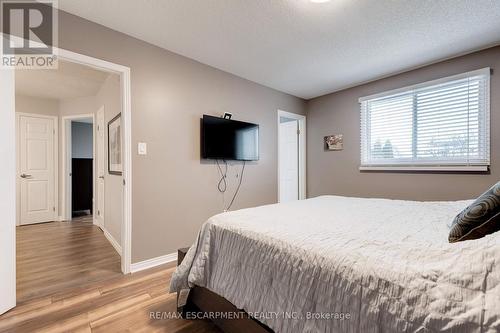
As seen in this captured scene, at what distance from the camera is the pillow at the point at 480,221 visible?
90 centimetres

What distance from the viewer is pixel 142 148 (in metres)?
2.46

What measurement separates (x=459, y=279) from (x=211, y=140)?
2.64 metres

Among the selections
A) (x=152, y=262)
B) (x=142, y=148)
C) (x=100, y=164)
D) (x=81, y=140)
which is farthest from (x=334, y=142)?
(x=81, y=140)

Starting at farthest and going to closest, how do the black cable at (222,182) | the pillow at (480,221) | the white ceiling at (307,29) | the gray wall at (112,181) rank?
the black cable at (222,182)
the gray wall at (112,181)
the white ceiling at (307,29)
the pillow at (480,221)

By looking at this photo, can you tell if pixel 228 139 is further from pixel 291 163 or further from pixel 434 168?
pixel 434 168

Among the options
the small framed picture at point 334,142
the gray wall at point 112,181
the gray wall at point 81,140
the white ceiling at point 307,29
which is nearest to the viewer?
the white ceiling at point 307,29

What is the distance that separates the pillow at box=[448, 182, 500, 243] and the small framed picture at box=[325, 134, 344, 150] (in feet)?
9.62

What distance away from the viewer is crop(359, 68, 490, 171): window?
260cm

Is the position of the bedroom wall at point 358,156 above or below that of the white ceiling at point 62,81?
below

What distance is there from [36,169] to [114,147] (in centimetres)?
259

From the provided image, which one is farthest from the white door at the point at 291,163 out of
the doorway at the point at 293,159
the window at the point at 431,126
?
the window at the point at 431,126

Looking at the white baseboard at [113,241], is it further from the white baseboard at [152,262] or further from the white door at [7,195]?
the white door at [7,195]

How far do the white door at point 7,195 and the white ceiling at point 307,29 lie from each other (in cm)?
87

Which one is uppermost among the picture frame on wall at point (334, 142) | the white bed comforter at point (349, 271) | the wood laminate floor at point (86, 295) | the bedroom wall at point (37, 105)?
the bedroom wall at point (37, 105)
